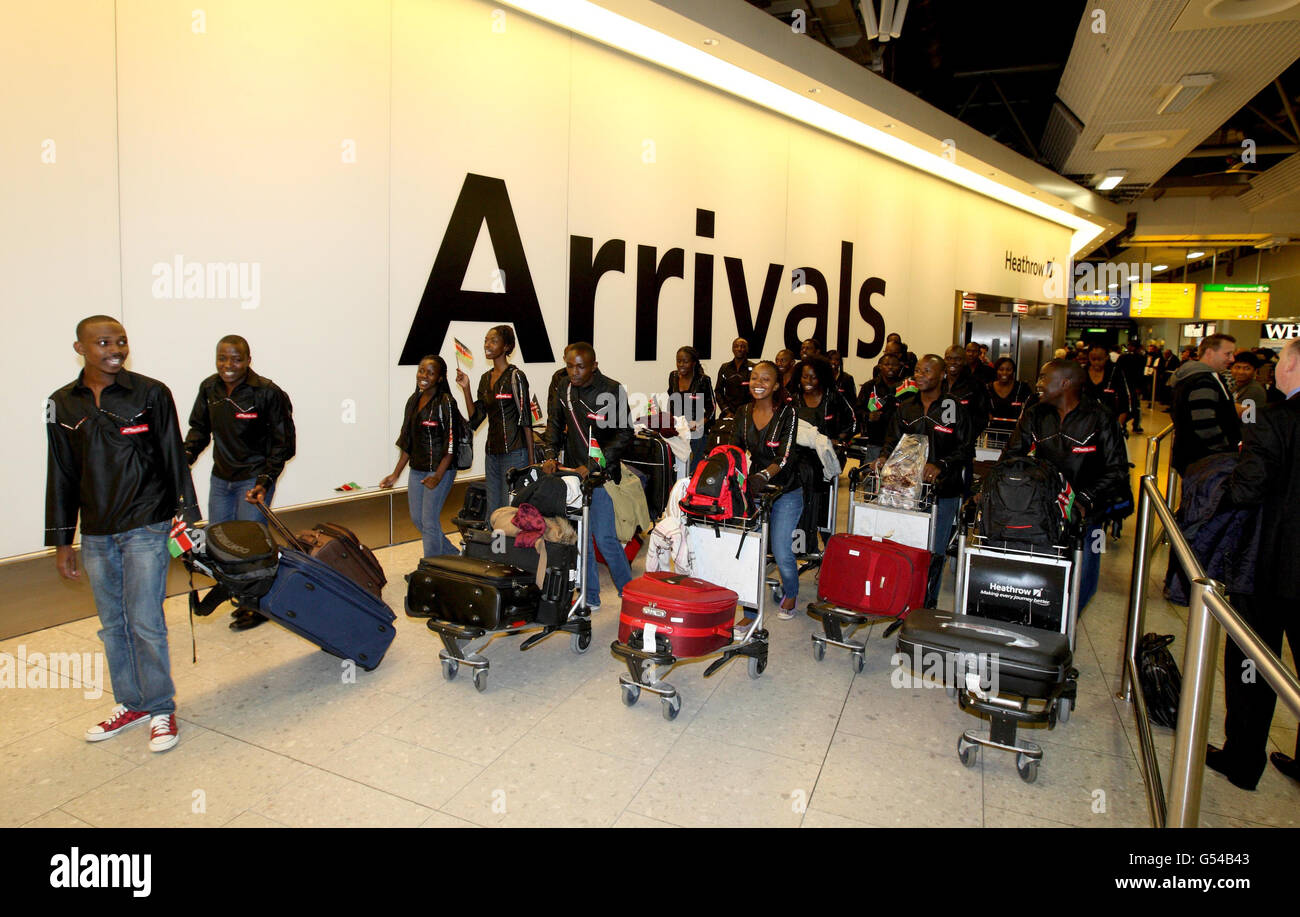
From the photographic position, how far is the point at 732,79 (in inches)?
385

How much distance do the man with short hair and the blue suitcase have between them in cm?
581

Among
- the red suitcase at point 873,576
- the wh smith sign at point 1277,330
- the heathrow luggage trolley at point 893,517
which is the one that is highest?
the wh smith sign at point 1277,330

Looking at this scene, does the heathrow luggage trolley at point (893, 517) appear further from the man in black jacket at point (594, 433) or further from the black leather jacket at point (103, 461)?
the black leather jacket at point (103, 461)

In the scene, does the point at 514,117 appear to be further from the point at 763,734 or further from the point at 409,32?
the point at 763,734

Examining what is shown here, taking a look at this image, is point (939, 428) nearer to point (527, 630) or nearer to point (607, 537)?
point (607, 537)

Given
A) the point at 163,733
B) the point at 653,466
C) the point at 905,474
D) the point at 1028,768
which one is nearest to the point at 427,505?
the point at 653,466

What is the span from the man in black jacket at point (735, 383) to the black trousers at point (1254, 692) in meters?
5.53

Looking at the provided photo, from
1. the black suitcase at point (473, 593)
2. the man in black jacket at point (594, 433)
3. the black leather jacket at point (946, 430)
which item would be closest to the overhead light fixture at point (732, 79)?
the man in black jacket at point (594, 433)

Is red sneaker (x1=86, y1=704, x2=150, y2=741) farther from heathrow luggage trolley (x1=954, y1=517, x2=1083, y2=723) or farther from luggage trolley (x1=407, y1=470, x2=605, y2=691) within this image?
heathrow luggage trolley (x1=954, y1=517, x2=1083, y2=723)

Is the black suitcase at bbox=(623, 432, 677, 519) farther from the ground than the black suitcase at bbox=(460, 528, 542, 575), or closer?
farther from the ground

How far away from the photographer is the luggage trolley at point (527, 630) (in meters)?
4.25

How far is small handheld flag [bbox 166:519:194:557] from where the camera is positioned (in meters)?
3.59

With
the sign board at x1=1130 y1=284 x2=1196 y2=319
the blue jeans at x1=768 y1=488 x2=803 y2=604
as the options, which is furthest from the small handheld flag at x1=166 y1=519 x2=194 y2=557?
the sign board at x1=1130 y1=284 x2=1196 y2=319

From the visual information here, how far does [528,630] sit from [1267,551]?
352 centimetres
